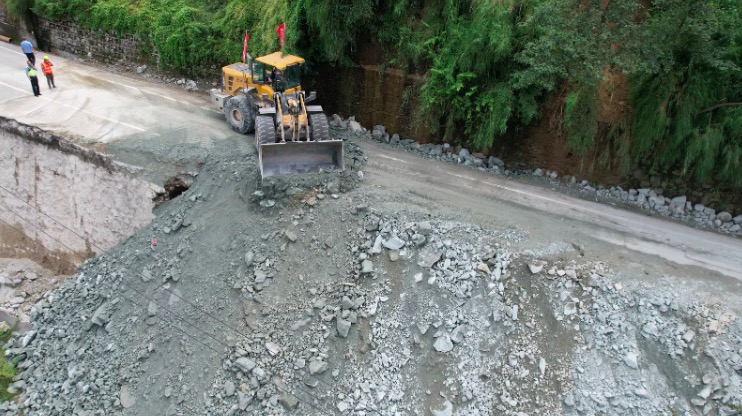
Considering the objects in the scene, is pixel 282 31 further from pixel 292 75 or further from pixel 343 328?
pixel 343 328

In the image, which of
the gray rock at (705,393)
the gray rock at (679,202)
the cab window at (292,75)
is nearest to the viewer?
the gray rock at (705,393)

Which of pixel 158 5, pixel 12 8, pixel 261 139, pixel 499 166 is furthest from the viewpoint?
pixel 12 8

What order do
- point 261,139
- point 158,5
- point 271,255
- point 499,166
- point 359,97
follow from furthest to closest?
point 158,5 → point 359,97 → point 499,166 → point 261,139 → point 271,255

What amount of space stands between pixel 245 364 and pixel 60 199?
972cm

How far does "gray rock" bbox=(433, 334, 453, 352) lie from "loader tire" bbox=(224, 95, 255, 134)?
28.5ft

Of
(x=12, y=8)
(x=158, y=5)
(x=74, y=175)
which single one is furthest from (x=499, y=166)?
(x=12, y=8)

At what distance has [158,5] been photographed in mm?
20594

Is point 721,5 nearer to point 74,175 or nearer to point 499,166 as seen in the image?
point 499,166

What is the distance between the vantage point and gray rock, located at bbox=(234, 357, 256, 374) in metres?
9.99

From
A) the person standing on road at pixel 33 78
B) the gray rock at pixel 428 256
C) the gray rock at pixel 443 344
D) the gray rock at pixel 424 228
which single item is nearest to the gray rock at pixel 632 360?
the gray rock at pixel 443 344

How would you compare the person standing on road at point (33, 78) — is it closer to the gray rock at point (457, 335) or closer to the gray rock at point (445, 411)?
the gray rock at point (457, 335)

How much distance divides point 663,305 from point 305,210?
25.1 feet

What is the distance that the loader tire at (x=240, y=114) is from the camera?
49.6 ft

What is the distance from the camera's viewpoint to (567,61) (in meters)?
12.2
